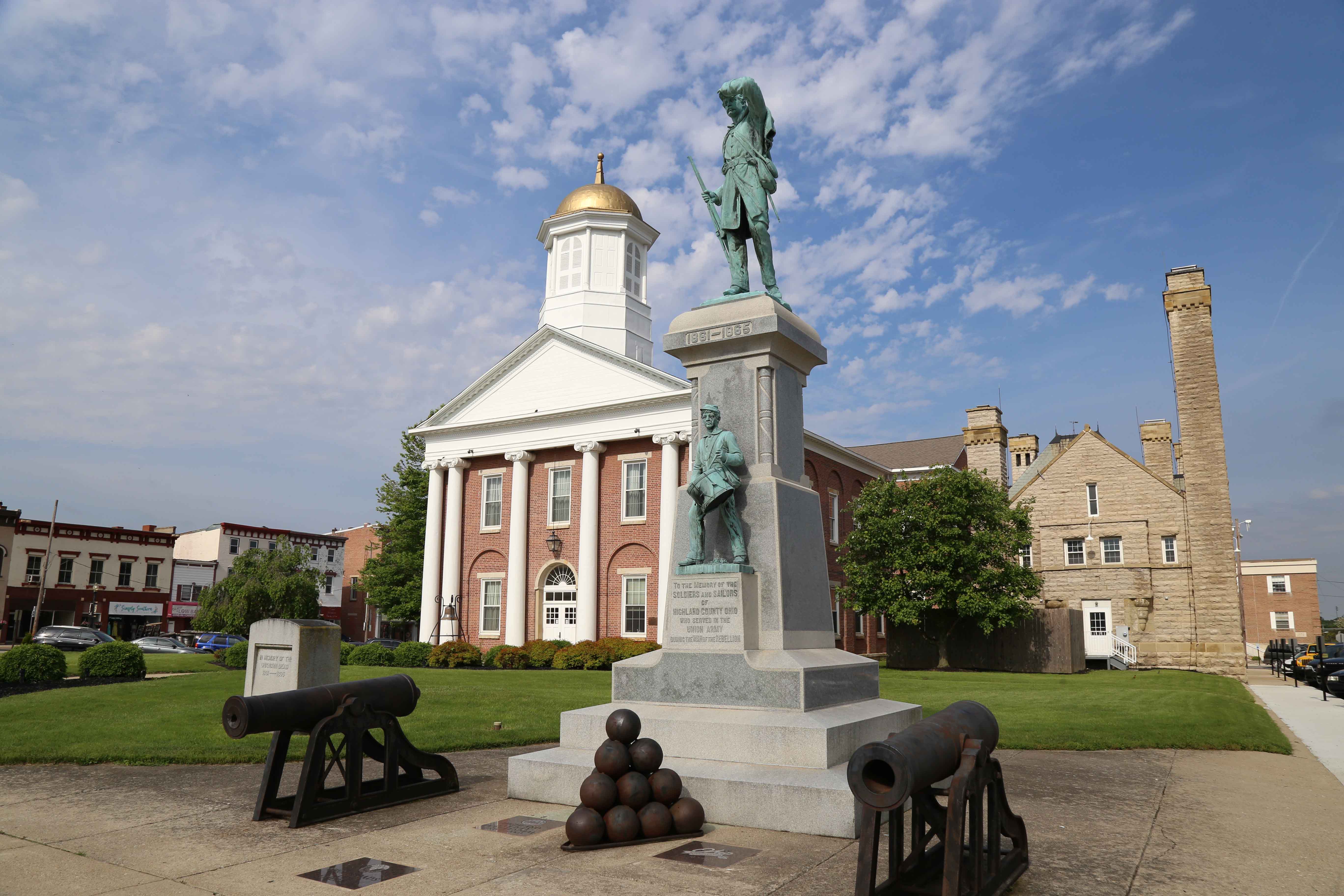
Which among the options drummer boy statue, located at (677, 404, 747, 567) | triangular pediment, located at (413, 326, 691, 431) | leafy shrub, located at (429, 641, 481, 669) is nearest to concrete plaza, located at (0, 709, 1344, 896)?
drummer boy statue, located at (677, 404, 747, 567)

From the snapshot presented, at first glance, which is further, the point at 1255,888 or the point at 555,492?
the point at 555,492

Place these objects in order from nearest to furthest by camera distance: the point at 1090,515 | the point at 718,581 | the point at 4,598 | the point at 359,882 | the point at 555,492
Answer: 1. the point at 359,882
2. the point at 718,581
3. the point at 555,492
4. the point at 1090,515
5. the point at 4,598

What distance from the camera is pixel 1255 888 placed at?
5348mm

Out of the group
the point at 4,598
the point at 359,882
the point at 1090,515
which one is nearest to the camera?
the point at 359,882

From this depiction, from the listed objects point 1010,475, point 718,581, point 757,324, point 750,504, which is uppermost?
point 1010,475

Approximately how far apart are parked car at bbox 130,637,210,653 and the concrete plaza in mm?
32247

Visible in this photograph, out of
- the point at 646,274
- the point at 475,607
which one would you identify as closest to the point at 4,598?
the point at 475,607

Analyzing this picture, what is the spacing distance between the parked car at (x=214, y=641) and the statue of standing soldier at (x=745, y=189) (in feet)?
129

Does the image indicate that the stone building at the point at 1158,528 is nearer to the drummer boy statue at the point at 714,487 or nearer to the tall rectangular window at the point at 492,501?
the tall rectangular window at the point at 492,501

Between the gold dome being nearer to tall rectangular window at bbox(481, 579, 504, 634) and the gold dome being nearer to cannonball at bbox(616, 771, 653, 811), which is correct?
tall rectangular window at bbox(481, 579, 504, 634)

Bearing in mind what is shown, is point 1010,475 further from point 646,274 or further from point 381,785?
point 381,785

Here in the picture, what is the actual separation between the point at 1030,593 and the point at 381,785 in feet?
91.8

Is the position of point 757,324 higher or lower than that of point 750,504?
higher

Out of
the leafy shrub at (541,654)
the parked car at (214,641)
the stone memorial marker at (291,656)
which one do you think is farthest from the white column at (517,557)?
the stone memorial marker at (291,656)
